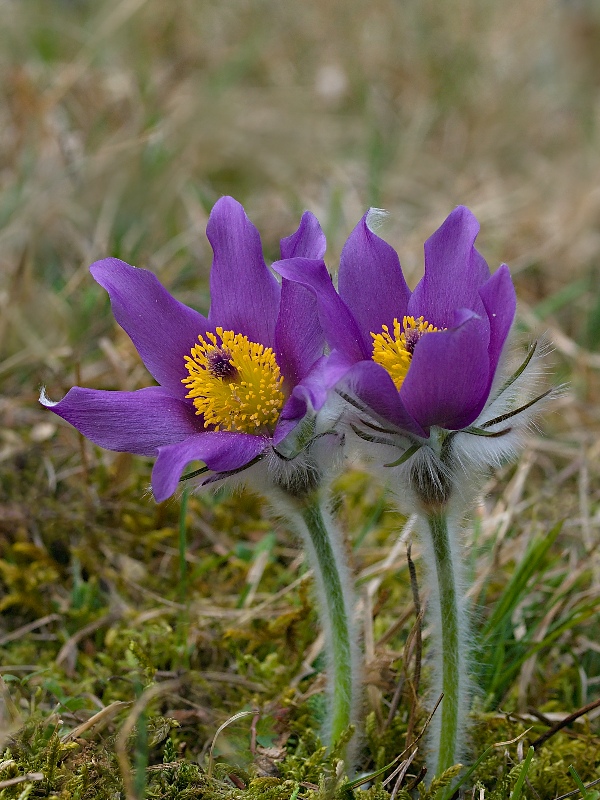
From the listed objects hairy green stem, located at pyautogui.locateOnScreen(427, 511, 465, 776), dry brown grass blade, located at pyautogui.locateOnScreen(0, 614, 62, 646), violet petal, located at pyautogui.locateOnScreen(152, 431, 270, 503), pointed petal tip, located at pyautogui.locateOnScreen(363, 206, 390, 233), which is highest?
pointed petal tip, located at pyautogui.locateOnScreen(363, 206, 390, 233)

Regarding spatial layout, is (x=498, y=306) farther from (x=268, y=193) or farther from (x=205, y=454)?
(x=268, y=193)

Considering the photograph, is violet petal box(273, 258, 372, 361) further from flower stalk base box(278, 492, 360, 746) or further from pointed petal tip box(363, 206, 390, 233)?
flower stalk base box(278, 492, 360, 746)

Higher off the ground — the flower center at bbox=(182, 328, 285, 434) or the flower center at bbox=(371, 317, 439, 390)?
the flower center at bbox=(371, 317, 439, 390)

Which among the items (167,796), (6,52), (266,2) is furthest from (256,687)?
(266,2)

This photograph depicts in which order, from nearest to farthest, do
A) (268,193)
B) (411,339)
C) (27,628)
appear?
(411,339)
(27,628)
(268,193)

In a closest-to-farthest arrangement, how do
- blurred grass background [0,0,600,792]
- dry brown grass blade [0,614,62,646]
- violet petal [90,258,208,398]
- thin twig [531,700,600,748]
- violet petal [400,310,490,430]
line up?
violet petal [400,310,490,430] → violet petal [90,258,208,398] → thin twig [531,700,600,748] → dry brown grass blade [0,614,62,646] → blurred grass background [0,0,600,792]

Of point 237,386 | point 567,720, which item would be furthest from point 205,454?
point 567,720

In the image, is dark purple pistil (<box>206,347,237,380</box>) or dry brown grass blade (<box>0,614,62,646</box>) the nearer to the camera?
dark purple pistil (<box>206,347,237,380</box>)

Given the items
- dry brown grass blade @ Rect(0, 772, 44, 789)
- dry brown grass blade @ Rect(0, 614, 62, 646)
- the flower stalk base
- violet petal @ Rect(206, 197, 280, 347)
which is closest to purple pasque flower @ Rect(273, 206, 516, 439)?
violet petal @ Rect(206, 197, 280, 347)
